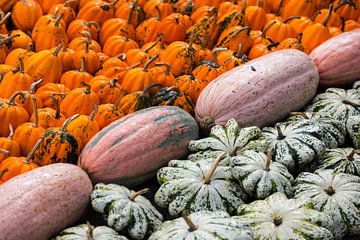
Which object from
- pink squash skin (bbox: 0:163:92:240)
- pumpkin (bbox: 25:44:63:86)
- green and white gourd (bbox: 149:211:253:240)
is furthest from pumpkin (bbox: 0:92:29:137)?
green and white gourd (bbox: 149:211:253:240)

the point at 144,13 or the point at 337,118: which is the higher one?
the point at 144,13

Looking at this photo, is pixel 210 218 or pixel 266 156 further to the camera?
pixel 266 156

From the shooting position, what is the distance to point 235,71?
4.05 metres

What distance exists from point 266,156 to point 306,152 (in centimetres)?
25

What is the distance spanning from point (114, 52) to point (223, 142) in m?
1.31

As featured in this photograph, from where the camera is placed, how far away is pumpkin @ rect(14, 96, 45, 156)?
11.5 ft

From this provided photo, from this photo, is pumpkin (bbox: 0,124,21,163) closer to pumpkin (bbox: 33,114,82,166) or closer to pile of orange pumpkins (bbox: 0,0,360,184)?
pile of orange pumpkins (bbox: 0,0,360,184)

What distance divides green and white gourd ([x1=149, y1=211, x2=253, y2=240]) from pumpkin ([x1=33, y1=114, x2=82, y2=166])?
2.82ft

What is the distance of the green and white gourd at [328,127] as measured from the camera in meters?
3.70

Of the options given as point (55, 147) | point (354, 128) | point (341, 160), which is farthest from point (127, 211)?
point (354, 128)

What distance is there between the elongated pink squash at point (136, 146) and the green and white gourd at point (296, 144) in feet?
1.72

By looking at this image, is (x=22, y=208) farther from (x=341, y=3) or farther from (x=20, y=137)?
(x=341, y=3)

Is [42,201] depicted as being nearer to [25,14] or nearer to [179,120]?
[179,120]

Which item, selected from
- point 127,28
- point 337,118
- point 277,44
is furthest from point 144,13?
point 337,118
